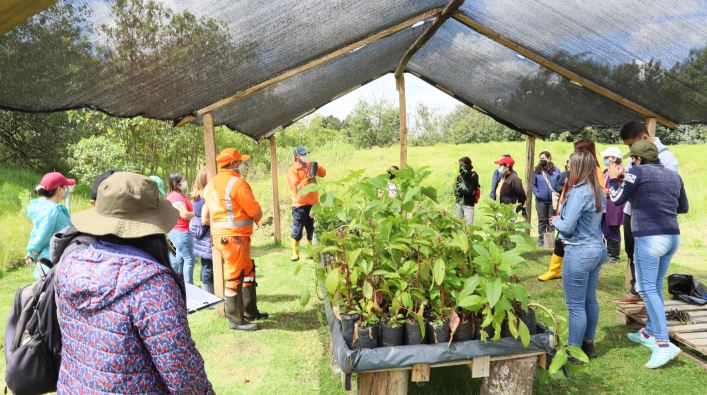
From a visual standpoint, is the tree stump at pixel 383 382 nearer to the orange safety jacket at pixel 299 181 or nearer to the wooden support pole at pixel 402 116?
the orange safety jacket at pixel 299 181

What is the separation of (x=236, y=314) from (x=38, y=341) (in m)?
2.76

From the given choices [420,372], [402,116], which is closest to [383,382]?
[420,372]

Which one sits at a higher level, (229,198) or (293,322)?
(229,198)

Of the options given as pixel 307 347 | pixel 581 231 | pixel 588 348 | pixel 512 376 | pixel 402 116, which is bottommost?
pixel 307 347

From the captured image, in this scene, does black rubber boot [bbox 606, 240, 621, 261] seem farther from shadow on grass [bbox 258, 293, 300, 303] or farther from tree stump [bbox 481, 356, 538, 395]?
tree stump [bbox 481, 356, 538, 395]

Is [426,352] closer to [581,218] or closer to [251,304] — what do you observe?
[581,218]

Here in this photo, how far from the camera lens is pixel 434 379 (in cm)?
341

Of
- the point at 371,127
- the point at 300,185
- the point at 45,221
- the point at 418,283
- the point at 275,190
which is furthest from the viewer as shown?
the point at 371,127

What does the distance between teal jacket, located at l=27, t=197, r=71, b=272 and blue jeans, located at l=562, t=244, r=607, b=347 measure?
13.1ft

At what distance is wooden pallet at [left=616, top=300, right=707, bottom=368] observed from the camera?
3.64m

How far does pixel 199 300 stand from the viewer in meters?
4.04

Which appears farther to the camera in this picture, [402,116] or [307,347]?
[402,116]

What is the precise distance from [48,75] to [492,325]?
3.15 metres

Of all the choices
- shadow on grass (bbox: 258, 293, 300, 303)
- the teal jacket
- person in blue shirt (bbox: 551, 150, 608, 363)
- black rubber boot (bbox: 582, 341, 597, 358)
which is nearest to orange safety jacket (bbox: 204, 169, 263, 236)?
the teal jacket
